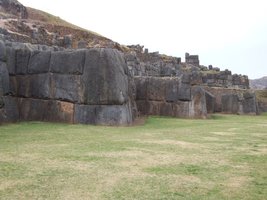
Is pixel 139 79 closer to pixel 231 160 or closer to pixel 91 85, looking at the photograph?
pixel 91 85

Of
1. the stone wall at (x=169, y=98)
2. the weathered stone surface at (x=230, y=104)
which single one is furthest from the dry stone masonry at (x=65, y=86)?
the weathered stone surface at (x=230, y=104)

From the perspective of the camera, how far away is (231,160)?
262 inches

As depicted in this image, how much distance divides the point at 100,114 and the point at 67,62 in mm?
2015

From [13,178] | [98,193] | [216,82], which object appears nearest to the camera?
[98,193]

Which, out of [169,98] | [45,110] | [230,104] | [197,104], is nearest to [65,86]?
[45,110]

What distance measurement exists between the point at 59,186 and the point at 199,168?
7.13 feet

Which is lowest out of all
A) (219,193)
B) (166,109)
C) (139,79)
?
(219,193)

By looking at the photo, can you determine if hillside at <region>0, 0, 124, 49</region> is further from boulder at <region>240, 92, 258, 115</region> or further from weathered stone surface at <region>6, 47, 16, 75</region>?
boulder at <region>240, 92, 258, 115</region>

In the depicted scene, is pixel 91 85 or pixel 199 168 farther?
pixel 91 85

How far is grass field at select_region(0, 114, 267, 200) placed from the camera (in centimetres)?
468

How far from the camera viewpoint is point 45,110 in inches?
516

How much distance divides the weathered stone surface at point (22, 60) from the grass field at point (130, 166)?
13.9 ft

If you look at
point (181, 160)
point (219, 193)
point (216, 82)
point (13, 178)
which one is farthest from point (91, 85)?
point (216, 82)

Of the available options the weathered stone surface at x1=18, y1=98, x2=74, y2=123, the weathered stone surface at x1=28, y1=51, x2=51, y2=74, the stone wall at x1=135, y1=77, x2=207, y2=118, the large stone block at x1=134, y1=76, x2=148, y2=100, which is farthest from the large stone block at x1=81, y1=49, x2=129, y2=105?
the large stone block at x1=134, y1=76, x2=148, y2=100
